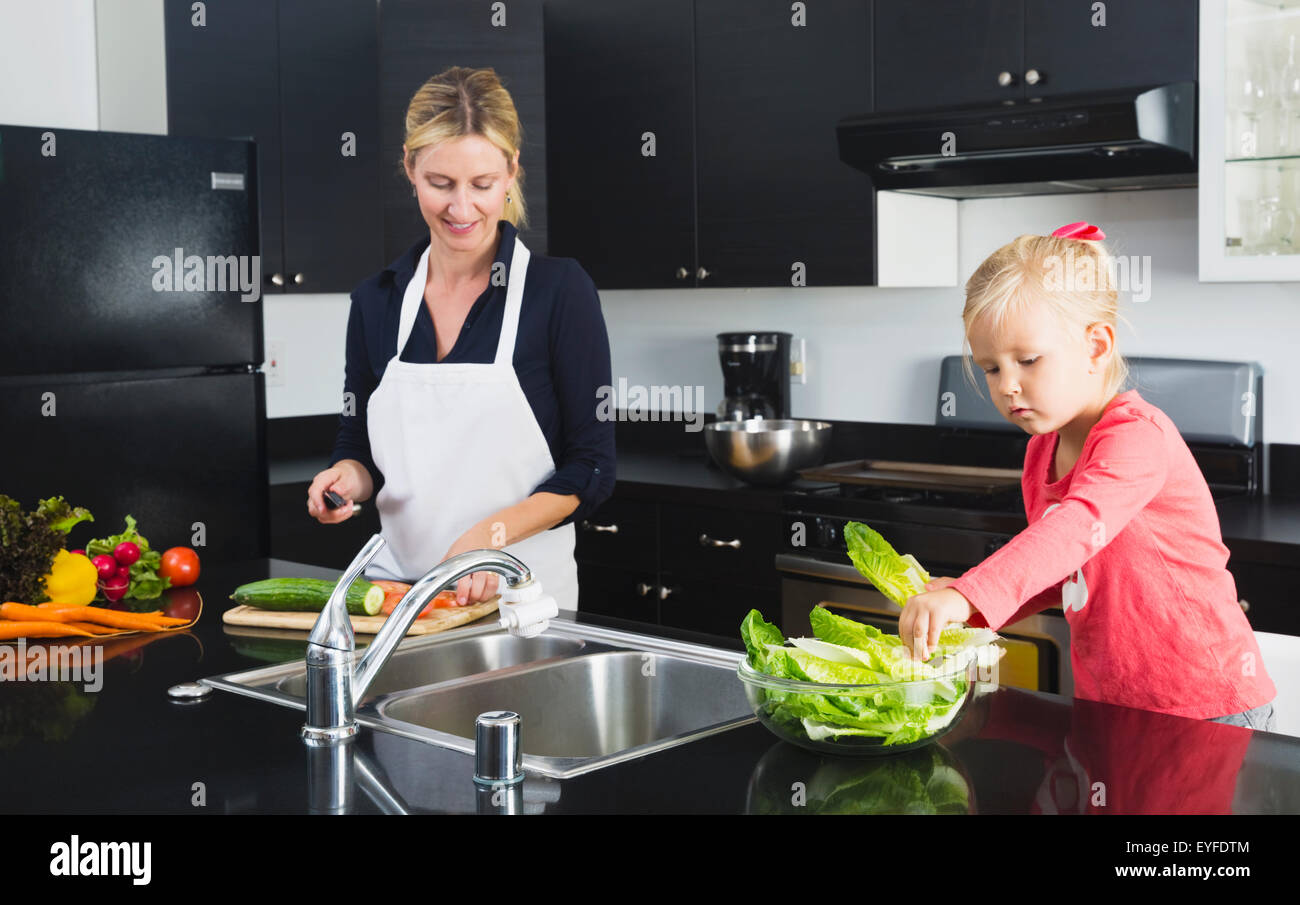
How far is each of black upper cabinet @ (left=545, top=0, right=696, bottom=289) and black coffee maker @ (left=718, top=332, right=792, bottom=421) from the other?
24cm

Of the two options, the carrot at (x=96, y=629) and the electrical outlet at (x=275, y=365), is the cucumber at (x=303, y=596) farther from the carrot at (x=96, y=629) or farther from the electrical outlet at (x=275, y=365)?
the electrical outlet at (x=275, y=365)

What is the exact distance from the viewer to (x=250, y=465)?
10.8 feet

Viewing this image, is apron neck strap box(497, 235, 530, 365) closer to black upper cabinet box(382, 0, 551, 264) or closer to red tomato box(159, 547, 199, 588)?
red tomato box(159, 547, 199, 588)

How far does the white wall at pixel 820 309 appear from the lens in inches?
127

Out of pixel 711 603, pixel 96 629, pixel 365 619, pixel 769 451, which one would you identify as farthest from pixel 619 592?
pixel 96 629

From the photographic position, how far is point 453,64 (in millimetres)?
3645

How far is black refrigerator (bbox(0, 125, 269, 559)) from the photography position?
2.91 meters

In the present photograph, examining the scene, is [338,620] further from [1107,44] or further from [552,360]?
[1107,44]

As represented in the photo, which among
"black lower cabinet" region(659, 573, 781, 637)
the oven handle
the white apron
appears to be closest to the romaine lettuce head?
the white apron

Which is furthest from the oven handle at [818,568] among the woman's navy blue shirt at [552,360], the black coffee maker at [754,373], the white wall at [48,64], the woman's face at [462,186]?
the white wall at [48,64]

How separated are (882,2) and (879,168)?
0.41m

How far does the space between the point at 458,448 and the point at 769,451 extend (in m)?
1.25

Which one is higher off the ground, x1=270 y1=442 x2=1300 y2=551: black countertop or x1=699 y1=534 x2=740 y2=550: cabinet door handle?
x1=270 y1=442 x2=1300 y2=551: black countertop
